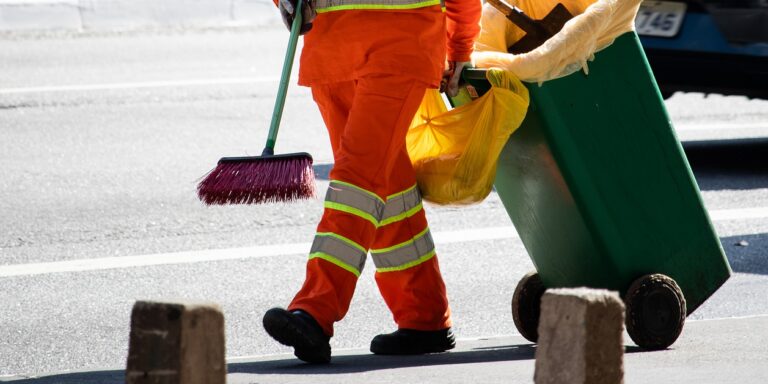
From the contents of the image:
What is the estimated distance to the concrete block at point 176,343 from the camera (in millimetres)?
2859

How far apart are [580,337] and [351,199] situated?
1600 mm

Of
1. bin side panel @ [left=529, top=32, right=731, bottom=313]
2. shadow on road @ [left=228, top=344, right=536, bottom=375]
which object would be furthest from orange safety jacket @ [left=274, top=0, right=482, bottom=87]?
shadow on road @ [left=228, top=344, right=536, bottom=375]

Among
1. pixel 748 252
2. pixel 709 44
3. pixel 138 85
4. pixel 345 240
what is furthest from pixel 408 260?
pixel 138 85

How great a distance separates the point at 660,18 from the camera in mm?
8203

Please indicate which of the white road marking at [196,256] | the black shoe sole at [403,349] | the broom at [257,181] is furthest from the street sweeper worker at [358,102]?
the white road marking at [196,256]

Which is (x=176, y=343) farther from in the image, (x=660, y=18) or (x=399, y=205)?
(x=660, y=18)

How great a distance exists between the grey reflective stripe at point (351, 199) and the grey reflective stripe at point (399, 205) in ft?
0.68

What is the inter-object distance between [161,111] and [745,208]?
166 inches

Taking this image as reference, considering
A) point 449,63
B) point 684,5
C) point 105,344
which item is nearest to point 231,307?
point 105,344

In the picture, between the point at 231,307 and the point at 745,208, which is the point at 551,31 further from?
the point at 745,208

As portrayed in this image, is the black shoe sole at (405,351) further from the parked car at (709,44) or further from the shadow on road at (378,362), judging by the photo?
the parked car at (709,44)

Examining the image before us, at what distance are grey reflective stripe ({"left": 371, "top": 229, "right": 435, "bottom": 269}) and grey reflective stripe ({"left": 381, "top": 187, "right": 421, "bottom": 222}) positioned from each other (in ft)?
0.34

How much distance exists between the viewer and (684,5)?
8.11m

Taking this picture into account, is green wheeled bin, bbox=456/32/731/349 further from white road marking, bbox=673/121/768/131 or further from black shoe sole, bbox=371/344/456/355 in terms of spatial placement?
white road marking, bbox=673/121/768/131
